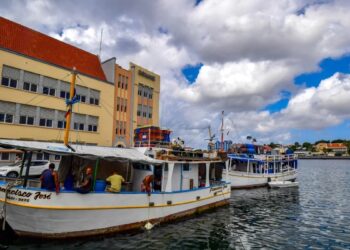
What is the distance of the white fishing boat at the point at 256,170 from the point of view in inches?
1377

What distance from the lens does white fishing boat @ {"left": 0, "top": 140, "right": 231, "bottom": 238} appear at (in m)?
12.2

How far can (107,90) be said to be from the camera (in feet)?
147

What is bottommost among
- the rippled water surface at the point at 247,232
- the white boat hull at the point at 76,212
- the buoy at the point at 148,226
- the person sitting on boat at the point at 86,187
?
the rippled water surface at the point at 247,232

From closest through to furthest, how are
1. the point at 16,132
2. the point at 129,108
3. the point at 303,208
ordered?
the point at 303,208, the point at 16,132, the point at 129,108

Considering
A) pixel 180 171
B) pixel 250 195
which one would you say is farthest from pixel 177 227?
pixel 250 195

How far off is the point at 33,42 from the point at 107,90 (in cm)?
1233

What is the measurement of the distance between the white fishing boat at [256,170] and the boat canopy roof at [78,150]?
63.2ft

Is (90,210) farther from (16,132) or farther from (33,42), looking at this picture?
(33,42)

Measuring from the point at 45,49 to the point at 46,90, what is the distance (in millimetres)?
5847

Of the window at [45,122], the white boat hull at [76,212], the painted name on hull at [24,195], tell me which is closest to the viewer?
the painted name on hull at [24,195]

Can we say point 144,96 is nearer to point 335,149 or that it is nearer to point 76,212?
point 76,212

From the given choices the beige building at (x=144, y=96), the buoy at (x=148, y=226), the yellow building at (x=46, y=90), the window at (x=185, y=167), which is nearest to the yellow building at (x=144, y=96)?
the beige building at (x=144, y=96)

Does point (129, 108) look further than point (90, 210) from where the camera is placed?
Yes

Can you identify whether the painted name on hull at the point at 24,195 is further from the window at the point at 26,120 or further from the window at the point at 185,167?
the window at the point at 26,120
